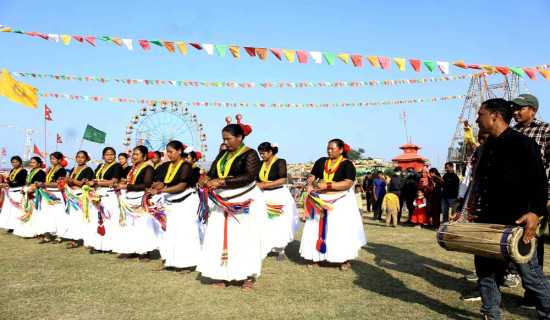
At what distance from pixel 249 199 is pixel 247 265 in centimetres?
82

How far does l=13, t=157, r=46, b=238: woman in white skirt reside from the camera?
8852mm

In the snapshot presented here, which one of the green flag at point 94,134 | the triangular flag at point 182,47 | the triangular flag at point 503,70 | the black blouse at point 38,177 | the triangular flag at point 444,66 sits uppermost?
the triangular flag at point 182,47

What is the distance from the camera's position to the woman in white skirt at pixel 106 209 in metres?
7.21

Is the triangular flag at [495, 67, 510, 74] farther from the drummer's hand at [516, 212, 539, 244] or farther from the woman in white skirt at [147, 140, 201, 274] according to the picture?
the woman in white skirt at [147, 140, 201, 274]

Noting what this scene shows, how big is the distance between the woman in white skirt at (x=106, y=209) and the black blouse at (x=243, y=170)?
3212mm

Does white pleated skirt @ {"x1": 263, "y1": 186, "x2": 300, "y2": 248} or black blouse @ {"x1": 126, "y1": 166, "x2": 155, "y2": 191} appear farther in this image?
white pleated skirt @ {"x1": 263, "y1": 186, "x2": 300, "y2": 248}

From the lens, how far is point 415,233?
1027 cm

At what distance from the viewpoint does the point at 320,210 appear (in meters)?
6.16

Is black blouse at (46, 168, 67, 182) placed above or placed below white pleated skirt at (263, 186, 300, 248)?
above

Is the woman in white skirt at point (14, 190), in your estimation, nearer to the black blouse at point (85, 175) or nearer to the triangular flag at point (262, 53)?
the black blouse at point (85, 175)

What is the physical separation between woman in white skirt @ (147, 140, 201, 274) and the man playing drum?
3.93 m

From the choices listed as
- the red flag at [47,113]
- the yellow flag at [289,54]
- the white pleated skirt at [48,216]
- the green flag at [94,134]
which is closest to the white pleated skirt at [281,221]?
the yellow flag at [289,54]

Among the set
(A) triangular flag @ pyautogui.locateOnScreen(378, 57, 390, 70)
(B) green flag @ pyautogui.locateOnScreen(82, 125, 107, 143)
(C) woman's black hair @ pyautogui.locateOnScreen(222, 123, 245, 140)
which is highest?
(A) triangular flag @ pyautogui.locateOnScreen(378, 57, 390, 70)

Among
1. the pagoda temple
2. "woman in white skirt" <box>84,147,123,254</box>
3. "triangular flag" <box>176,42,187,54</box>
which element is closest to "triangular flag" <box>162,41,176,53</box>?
"triangular flag" <box>176,42,187,54</box>
